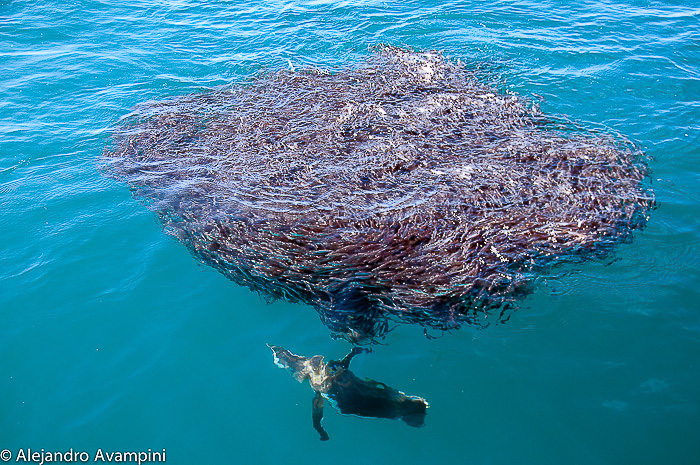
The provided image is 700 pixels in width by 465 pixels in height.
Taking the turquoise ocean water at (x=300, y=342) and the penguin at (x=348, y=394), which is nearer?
the turquoise ocean water at (x=300, y=342)

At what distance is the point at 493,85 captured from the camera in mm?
9539

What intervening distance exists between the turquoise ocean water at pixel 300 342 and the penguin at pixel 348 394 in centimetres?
11

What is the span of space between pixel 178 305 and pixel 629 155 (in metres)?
7.35

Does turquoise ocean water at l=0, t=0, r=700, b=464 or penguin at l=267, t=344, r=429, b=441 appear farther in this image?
penguin at l=267, t=344, r=429, b=441

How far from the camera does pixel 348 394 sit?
496 centimetres

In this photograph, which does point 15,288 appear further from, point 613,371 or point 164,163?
point 613,371

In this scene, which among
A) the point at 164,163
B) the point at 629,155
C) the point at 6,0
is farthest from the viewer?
the point at 6,0

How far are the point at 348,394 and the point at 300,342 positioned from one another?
0.96 meters

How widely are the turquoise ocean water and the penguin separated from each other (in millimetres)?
107

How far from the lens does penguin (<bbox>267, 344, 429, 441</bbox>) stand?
15.7ft

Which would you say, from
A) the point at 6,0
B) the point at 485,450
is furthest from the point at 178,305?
the point at 6,0

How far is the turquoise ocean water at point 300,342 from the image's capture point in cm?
464

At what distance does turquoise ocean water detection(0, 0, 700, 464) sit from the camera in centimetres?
464

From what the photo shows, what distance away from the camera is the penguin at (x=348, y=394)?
4.80 m
